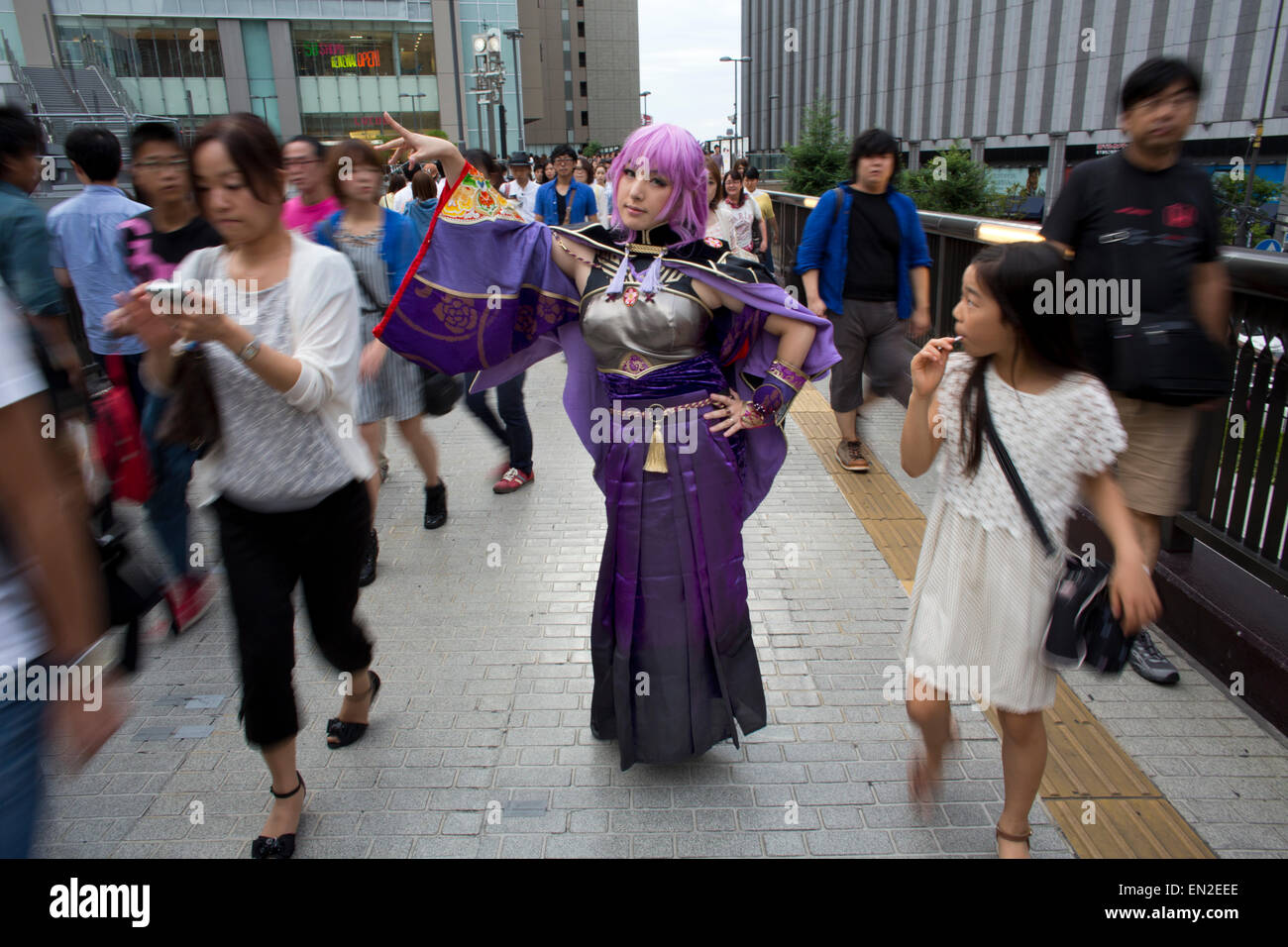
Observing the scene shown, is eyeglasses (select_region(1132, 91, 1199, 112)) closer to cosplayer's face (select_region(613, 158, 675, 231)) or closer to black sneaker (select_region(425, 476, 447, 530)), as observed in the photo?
cosplayer's face (select_region(613, 158, 675, 231))

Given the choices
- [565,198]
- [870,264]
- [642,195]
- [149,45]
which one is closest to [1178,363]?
[642,195]

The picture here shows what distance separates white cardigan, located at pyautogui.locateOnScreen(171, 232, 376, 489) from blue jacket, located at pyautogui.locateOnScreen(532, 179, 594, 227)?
7.03 m

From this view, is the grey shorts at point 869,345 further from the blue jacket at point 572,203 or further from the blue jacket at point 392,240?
the blue jacket at point 572,203

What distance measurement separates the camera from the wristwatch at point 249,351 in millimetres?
2036

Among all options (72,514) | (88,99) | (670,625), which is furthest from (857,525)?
(88,99)

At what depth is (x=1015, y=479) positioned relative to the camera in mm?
2215

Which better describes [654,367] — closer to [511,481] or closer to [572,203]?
[511,481]

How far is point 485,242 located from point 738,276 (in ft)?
2.73

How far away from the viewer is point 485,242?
2840 mm

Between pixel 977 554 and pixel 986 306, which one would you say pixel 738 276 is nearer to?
pixel 986 306

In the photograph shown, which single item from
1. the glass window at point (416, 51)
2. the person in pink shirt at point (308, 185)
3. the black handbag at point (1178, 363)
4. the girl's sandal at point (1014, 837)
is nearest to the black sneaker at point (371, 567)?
the person in pink shirt at point (308, 185)

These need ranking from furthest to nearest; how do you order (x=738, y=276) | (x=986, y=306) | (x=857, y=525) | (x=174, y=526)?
(x=857, y=525), (x=174, y=526), (x=738, y=276), (x=986, y=306)

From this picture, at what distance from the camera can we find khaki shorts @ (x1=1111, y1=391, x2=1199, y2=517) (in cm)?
311

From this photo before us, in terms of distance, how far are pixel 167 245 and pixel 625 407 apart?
2.25 meters
